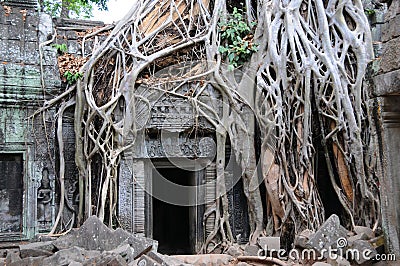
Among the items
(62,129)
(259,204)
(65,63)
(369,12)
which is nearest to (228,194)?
(259,204)

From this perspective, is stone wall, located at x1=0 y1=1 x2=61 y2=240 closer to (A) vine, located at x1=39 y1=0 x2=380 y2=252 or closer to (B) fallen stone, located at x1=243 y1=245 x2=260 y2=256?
(A) vine, located at x1=39 y1=0 x2=380 y2=252

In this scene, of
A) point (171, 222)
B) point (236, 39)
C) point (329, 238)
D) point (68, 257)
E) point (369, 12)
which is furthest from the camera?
point (171, 222)

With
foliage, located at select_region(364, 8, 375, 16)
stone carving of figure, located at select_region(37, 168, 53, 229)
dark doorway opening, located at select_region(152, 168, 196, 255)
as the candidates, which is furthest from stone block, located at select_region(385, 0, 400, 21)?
dark doorway opening, located at select_region(152, 168, 196, 255)

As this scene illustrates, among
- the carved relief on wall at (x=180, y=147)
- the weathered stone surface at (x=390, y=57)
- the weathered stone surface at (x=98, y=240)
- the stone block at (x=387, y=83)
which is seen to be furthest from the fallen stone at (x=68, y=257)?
the weathered stone surface at (x=390, y=57)

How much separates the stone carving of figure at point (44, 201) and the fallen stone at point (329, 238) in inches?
124

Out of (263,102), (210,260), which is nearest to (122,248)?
(210,260)

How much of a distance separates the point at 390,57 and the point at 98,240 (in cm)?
279

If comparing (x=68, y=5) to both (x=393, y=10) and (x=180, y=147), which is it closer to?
(x=180, y=147)

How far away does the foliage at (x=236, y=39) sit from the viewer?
6.33 meters

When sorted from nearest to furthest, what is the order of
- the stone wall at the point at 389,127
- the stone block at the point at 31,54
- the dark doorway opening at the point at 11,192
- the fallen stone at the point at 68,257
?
the stone wall at the point at 389,127
the fallen stone at the point at 68,257
the dark doorway opening at the point at 11,192
the stone block at the point at 31,54

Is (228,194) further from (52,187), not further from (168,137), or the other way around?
(52,187)

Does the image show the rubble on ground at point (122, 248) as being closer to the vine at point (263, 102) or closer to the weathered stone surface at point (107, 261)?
the weathered stone surface at point (107, 261)

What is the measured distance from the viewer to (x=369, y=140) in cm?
560

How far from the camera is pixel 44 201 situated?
18.4 ft
